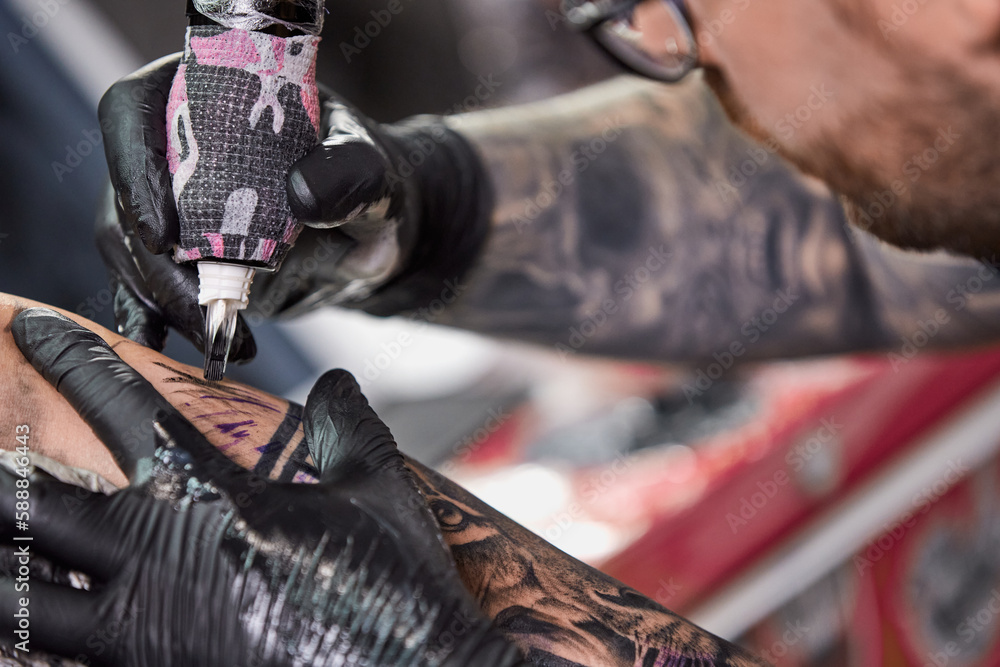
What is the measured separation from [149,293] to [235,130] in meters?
0.30

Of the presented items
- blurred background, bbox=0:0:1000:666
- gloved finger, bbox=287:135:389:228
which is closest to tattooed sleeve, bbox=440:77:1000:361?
blurred background, bbox=0:0:1000:666

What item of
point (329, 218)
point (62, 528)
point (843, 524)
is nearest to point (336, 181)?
point (329, 218)

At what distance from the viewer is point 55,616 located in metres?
0.54

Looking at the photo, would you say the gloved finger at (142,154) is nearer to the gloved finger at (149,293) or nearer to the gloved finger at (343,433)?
the gloved finger at (149,293)

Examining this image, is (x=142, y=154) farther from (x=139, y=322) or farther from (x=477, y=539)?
(x=477, y=539)

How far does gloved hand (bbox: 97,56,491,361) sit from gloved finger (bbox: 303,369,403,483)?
163 millimetres

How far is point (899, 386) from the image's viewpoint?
1.93m

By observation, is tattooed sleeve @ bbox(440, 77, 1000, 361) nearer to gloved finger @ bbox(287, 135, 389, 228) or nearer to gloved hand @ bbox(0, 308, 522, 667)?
gloved finger @ bbox(287, 135, 389, 228)

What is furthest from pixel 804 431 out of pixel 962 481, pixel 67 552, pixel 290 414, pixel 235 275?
pixel 67 552

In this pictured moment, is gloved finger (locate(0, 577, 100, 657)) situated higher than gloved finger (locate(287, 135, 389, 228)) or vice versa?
gloved finger (locate(287, 135, 389, 228))

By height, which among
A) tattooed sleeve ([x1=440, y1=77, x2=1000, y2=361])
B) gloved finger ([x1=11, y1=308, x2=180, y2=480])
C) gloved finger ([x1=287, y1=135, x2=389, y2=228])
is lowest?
tattooed sleeve ([x1=440, y1=77, x2=1000, y2=361])

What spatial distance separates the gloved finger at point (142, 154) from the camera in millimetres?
706

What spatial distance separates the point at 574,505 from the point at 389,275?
112 centimetres

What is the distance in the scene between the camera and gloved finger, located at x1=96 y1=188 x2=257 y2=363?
838mm
